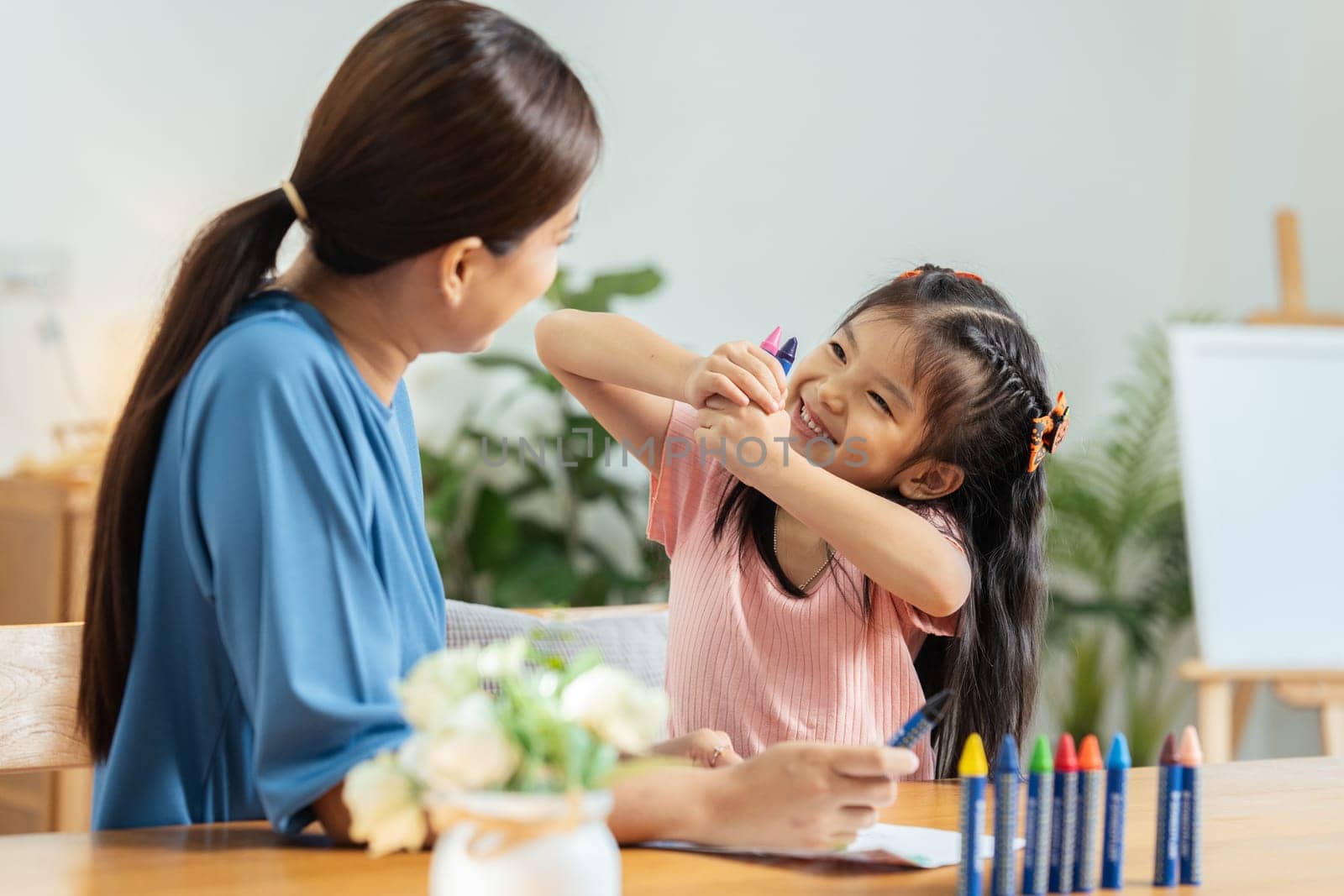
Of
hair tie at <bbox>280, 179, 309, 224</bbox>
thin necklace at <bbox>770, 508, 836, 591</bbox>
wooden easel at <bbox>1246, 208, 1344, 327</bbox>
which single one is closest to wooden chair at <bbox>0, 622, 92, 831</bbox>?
hair tie at <bbox>280, 179, 309, 224</bbox>

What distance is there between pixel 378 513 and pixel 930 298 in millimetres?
700

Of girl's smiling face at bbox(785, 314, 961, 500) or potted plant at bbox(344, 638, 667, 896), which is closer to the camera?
potted plant at bbox(344, 638, 667, 896)

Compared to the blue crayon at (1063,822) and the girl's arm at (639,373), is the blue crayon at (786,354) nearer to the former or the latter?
the girl's arm at (639,373)

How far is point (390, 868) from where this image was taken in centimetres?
94

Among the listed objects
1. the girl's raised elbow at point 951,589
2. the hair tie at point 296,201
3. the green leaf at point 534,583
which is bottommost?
the green leaf at point 534,583

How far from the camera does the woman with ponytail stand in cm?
92

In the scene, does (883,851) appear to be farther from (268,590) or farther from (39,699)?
(39,699)

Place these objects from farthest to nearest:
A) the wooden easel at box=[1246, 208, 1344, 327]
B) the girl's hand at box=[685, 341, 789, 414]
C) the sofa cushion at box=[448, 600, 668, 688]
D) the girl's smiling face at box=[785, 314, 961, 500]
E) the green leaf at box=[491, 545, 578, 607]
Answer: the green leaf at box=[491, 545, 578, 607]
the wooden easel at box=[1246, 208, 1344, 327]
the sofa cushion at box=[448, 600, 668, 688]
the girl's smiling face at box=[785, 314, 961, 500]
the girl's hand at box=[685, 341, 789, 414]

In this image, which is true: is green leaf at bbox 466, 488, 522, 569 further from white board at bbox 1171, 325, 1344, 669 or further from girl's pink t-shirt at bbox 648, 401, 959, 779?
girl's pink t-shirt at bbox 648, 401, 959, 779

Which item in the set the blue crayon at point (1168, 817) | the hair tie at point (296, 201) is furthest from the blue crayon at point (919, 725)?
the hair tie at point (296, 201)

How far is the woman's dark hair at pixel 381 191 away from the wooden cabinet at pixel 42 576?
205cm

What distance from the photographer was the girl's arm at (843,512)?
50.6 inches

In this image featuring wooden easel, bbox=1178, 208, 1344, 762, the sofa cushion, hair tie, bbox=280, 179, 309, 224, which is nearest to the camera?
hair tie, bbox=280, 179, 309, 224

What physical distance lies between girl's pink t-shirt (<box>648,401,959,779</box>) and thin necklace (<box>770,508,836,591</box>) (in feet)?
0.06
